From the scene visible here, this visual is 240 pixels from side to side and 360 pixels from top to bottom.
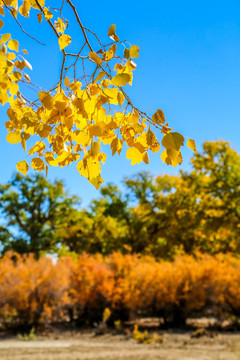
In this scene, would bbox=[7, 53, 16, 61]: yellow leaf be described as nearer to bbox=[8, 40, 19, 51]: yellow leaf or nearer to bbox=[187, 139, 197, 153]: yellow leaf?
bbox=[8, 40, 19, 51]: yellow leaf

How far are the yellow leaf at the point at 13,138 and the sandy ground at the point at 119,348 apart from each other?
4874mm

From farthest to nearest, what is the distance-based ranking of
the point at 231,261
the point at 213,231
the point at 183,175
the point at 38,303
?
the point at 183,175, the point at 213,231, the point at 231,261, the point at 38,303

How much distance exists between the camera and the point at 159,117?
5.66 ft

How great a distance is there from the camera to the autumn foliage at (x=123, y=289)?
8336 mm

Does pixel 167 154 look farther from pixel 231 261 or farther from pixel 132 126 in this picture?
pixel 231 261

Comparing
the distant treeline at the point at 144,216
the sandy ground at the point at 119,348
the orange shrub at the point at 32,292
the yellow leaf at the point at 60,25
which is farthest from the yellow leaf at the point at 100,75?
the distant treeline at the point at 144,216

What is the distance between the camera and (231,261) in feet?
32.6

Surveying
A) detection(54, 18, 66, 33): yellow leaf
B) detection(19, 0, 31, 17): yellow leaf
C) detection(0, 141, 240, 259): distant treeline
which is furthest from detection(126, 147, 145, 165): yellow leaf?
detection(0, 141, 240, 259): distant treeline

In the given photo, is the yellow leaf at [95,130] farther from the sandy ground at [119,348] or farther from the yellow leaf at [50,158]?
the sandy ground at [119,348]

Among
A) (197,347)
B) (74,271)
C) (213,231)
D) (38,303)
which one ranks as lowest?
(197,347)

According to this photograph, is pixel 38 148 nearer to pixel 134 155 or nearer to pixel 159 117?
pixel 134 155

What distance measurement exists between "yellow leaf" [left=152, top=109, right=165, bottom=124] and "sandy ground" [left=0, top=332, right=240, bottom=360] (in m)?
4.77

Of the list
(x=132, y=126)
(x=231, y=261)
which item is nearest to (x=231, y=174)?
(x=231, y=261)

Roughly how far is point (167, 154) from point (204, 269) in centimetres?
791
